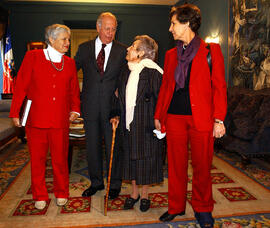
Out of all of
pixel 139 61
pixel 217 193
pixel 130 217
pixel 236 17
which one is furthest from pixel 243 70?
pixel 130 217

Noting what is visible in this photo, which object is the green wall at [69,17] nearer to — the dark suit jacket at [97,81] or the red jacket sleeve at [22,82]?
the dark suit jacket at [97,81]

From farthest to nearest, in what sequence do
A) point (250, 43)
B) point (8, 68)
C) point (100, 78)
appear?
point (8, 68) → point (250, 43) → point (100, 78)

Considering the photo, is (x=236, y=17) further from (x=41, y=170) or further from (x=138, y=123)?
(x=41, y=170)

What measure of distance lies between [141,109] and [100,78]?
0.62 m

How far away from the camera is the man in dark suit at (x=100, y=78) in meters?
2.68

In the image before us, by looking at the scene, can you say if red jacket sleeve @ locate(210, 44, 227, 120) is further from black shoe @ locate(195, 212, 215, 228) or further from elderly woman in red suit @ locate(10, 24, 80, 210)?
elderly woman in red suit @ locate(10, 24, 80, 210)

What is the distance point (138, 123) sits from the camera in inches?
93.4

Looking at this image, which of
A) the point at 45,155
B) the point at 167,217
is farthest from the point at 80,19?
the point at 167,217

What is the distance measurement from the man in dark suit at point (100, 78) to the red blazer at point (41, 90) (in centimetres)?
33

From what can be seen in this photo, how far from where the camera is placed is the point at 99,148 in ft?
9.42

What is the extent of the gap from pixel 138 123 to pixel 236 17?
14.9ft

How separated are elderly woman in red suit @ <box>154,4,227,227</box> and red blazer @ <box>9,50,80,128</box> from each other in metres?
0.94

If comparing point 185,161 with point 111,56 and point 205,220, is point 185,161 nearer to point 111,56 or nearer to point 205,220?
point 205,220

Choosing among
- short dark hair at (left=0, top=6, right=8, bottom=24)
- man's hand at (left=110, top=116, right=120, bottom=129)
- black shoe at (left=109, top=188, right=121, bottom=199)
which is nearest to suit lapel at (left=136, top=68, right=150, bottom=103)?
man's hand at (left=110, top=116, right=120, bottom=129)
